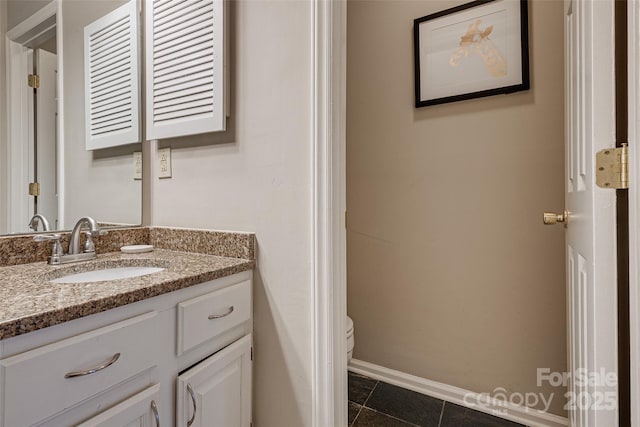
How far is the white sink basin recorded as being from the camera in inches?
40.1

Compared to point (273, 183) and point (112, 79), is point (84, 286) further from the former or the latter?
point (112, 79)

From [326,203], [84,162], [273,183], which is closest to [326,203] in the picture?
[326,203]

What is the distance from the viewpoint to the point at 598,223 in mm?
630

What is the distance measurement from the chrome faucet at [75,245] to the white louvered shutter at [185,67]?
0.45m

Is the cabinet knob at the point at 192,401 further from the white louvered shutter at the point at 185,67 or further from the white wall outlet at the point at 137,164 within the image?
the white wall outlet at the point at 137,164

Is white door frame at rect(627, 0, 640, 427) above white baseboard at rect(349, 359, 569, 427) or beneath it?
above

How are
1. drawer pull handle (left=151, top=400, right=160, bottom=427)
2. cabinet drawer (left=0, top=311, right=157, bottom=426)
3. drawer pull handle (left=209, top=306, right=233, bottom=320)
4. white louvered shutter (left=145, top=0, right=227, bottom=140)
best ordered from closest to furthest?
cabinet drawer (left=0, top=311, right=157, bottom=426), drawer pull handle (left=151, top=400, right=160, bottom=427), drawer pull handle (left=209, top=306, right=233, bottom=320), white louvered shutter (left=145, top=0, right=227, bottom=140)

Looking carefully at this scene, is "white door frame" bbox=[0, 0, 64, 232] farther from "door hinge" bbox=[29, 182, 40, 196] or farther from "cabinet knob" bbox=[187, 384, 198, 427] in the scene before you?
"cabinet knob" bbox=[187, 384, 198, 427]

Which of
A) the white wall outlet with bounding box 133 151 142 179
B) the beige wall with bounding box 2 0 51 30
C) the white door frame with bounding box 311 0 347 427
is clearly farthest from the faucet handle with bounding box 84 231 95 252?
the white door frame with bounding box 311 0 347 427

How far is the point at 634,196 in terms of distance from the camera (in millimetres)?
539

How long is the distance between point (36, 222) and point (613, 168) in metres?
1.67

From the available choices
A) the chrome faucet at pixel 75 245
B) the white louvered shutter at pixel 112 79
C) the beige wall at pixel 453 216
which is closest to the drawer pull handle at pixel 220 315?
the chrome faucet at pixel 75 245

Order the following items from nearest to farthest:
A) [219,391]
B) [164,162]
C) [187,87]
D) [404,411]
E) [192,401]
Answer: [192,401]
[219,391]
[187,87]
[164,162]
[404,411]

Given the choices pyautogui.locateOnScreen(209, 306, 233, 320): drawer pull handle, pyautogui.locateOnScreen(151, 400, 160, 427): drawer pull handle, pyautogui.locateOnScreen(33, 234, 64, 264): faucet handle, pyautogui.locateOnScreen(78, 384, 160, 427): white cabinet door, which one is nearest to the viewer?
pyautogui.locateOnScreen(78, 384, 160, 427): white cabinet door
